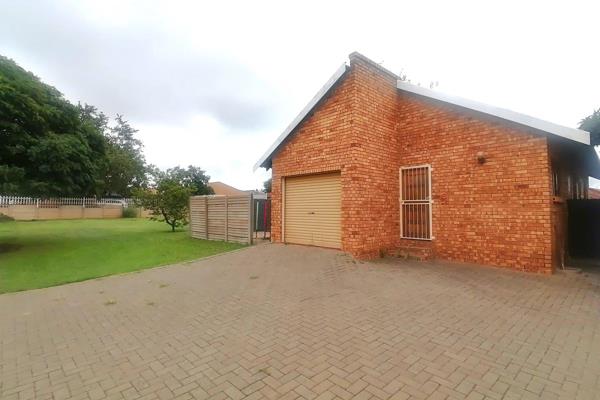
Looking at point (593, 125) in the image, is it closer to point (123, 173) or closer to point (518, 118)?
point (518, 118)

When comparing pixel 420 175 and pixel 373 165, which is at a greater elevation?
pixel 373 165

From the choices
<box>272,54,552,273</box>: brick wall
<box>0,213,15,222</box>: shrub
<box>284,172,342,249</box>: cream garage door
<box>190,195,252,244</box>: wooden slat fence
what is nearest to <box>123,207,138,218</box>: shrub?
<box>0,213,15,222</box>: shrub

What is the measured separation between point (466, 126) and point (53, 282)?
10575mm

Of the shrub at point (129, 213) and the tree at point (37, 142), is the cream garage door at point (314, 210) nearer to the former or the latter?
the tree at point (37, 142)

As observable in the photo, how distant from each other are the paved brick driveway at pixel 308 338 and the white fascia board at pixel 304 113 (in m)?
5.01

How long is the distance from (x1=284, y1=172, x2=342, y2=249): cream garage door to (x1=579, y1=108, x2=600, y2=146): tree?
12705mm

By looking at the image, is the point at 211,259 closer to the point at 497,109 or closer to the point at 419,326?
the point at 419,326

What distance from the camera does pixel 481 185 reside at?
782 cm

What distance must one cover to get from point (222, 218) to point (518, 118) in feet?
33.6

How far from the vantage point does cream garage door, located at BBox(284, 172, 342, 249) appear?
350 inches

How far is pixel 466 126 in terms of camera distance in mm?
8086

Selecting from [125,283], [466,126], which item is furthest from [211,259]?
[466,126]

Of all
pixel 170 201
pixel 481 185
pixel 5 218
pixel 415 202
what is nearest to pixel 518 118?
pixel 481 185

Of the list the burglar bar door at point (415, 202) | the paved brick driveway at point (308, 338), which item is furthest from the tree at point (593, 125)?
the paved brick driveway at point (308, 338)
